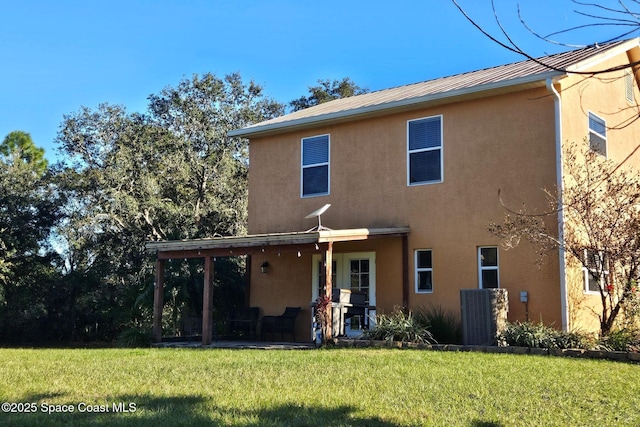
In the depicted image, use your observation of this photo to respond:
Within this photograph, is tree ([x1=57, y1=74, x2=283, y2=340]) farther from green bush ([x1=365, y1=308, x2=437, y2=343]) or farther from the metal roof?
green bush ([x1=365, y1=308, x2=437, y2=343])

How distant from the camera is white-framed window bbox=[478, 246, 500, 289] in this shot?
13.2m

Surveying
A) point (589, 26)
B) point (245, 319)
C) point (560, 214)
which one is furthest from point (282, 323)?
point (589, 26)

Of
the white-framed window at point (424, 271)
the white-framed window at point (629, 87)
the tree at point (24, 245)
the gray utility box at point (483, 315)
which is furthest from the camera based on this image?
the tree at point (24, 245)

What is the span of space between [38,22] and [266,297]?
8.06 metres

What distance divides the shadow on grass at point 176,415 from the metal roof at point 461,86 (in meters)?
8.14

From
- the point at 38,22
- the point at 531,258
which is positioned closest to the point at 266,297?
the point at 531,258

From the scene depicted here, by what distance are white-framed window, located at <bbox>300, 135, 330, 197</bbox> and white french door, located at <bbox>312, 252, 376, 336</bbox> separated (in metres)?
1.65

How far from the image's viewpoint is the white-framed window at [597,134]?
46.8ft

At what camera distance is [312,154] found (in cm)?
1616

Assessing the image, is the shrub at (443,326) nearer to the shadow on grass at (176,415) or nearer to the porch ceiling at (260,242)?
the porch ceiling at (260,242)

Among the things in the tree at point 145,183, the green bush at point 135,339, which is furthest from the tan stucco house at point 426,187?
the tree at point 145,183

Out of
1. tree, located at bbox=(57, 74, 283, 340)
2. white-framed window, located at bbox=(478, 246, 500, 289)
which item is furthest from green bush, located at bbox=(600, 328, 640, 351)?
tree, located at bbox=(57, 74, 283, 340)

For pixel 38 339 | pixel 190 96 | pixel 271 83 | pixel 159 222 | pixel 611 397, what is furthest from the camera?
pixel 271 83

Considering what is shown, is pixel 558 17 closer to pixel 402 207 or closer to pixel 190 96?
pixel 402 207
